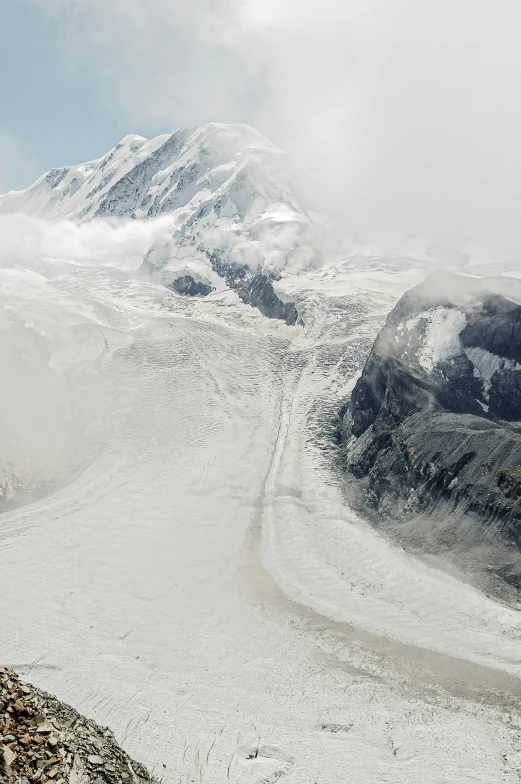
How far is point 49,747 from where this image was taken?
1875 cm

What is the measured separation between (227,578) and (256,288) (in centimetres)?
8620

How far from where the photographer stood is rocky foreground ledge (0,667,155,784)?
57.6 feet

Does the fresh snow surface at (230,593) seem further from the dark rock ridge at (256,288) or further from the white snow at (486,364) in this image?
the dark rock ridge at (256,288)

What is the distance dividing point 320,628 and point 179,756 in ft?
41.6

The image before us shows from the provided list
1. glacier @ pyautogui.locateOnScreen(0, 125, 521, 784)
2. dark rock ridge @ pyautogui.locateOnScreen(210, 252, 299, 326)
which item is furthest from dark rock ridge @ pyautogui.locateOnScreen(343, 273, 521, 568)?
dark rock ridge @ pyautogui.locateOnScreen(210, 252, 299, 326)

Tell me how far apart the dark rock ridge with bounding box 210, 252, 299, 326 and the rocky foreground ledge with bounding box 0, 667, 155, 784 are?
3381 inches

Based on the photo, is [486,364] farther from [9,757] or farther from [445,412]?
[9,757]

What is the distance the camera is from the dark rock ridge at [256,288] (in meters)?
109

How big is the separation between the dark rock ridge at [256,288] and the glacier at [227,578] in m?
7.16

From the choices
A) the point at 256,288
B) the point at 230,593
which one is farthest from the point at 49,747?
the point at 256,288

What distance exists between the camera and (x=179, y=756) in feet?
82.8

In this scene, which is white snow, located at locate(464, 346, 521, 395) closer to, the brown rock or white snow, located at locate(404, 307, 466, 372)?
→ white snow, located at locate(404, 307, 466, 372)

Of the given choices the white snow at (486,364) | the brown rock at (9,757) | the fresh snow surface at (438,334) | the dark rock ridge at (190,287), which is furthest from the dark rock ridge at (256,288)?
the brown rock at (9,757)

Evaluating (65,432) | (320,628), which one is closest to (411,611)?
(320,628)
